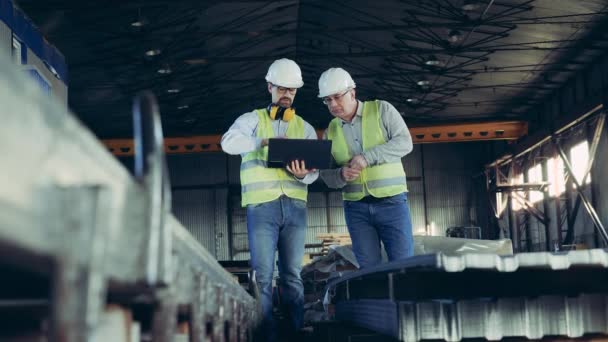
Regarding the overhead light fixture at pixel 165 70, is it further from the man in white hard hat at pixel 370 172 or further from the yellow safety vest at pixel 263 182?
the yellow safety vest at pixel 263 182

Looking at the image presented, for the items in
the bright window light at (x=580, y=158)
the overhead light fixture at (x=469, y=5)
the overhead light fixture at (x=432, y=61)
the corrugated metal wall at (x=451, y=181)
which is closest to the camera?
the overhead light fixture at (x=469, y=5)

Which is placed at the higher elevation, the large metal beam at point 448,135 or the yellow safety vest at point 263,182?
the large metal beam at point 448,135

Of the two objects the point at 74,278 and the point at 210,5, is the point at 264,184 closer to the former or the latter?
the point at 74,278

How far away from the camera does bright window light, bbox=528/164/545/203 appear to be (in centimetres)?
2523

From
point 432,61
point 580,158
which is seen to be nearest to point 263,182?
point 432,61

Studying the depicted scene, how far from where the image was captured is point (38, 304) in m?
1.40

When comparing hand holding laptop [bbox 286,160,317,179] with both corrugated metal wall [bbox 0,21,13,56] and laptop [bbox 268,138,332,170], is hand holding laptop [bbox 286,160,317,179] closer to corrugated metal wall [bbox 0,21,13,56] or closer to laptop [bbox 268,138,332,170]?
laptop [bbox 268,138,332,170]

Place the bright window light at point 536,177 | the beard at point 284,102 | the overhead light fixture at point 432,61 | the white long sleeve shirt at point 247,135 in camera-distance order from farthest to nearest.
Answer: the bright window light at point 536,177 < the overhead light fixture at point 432,61 < the beard at point 284,102 < the white long sleeve shirt at point 247,135

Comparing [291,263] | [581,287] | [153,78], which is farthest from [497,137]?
[581,287]

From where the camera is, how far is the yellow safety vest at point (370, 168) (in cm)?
559

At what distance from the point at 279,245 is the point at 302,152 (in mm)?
746

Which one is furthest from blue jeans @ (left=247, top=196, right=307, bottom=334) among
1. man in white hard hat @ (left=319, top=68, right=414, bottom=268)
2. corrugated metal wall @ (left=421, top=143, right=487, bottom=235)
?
corrugated metal wall @ (left=421, top=143, right=487, bottom=235)

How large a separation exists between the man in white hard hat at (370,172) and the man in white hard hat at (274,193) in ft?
0.99

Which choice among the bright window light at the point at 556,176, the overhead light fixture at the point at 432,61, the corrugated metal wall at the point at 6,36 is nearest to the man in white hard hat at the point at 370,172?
the corrugated metal wall at the point at 6,36
